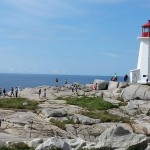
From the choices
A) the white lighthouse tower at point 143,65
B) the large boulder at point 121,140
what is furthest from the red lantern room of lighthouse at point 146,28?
the large boulder at point 121,140

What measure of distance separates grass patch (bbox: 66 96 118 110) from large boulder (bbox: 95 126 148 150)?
2275cm

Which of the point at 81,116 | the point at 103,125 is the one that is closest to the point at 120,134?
the point at 103,125

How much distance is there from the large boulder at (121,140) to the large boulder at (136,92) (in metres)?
29.6

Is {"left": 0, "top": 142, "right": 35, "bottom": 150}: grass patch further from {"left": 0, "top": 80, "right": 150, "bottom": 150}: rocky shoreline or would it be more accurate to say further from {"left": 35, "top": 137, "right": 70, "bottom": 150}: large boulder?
{"left": 35, "top": 137, "right": 70, "bottom": 150}: large boulder

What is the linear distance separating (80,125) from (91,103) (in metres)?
11.9

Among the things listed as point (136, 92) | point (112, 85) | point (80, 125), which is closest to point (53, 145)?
point (80, 125)

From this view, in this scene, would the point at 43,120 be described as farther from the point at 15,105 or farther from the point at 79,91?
the point at 79,91

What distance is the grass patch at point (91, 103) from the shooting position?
4510 centimetres

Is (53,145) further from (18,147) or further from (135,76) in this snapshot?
(135,76)

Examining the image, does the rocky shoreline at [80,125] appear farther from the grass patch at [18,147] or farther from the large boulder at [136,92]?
the grass patch at [18,147]

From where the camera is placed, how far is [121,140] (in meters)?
20.9

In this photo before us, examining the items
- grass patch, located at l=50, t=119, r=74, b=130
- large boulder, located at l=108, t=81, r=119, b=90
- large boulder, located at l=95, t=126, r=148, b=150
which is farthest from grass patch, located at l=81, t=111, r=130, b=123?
large boulder, located at l=108, t=81, r=119, b=90

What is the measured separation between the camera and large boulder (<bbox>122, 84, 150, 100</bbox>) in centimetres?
5112

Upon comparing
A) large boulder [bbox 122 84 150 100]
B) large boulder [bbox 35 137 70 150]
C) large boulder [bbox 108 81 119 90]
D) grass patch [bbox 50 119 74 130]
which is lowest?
grass patch [bbox 50 119 74 130]
